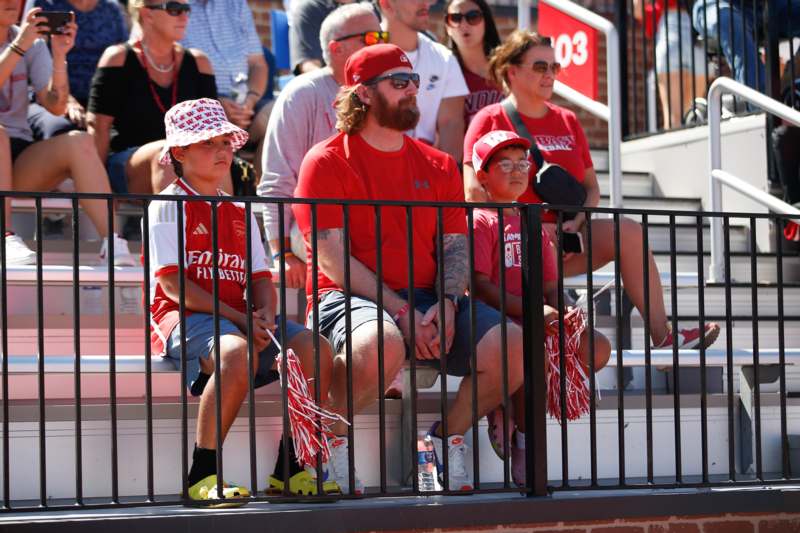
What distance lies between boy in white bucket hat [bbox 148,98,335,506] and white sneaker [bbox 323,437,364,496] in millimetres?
160

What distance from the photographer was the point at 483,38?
790cm

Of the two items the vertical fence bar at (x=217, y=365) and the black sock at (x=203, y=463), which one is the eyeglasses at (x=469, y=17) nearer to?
the vertical fence bar at (x=217, y=365)

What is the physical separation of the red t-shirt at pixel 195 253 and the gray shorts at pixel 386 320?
0.27 metres

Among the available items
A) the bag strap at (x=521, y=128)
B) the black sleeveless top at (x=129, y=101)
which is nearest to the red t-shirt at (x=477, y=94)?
the bag strap at (x=521, y=128)

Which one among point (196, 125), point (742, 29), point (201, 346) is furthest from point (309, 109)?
point (742, 29)

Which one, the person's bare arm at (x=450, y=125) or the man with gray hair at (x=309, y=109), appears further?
the person's bare arm at (x=450, y=125)

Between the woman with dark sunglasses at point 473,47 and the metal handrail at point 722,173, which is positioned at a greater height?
the woman with dark sunglasses at point 473,47

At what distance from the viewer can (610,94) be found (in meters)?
7.99

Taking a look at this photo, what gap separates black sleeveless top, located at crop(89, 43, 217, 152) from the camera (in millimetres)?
7012

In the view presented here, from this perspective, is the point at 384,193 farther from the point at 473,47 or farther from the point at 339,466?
the point at 473,47

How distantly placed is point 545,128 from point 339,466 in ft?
8.28

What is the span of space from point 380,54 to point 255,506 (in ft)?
6.72

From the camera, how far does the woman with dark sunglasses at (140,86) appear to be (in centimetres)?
698

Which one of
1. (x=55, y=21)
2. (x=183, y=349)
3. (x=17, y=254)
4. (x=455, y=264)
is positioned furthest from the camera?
(x=55, y=21)
